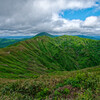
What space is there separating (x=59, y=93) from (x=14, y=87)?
8798 millimetres

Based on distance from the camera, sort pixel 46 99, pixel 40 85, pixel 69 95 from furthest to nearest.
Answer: pixel 40 85 → pixel 69 95 → pixel 46 99

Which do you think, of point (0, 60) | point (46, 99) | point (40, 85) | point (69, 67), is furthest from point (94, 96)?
point (69, 67)

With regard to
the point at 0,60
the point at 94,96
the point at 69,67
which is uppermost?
the point at 94,96

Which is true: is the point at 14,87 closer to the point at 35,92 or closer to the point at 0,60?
the point at 35,92

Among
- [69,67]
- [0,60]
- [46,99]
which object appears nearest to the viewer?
[46,99]

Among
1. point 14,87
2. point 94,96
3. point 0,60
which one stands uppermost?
point 94,96

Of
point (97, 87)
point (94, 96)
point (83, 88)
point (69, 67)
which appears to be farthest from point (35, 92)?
point (69, 67)

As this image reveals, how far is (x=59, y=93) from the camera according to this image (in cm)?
1109

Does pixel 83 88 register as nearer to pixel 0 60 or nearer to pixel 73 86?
pixel 73 86

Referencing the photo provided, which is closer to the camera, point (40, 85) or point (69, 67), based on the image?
point (40, 85)

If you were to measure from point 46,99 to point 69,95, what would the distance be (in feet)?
10.5

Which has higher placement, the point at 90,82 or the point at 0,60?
the point at 90,82

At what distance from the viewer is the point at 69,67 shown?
655 ft

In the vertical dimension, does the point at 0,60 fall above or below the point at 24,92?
below
